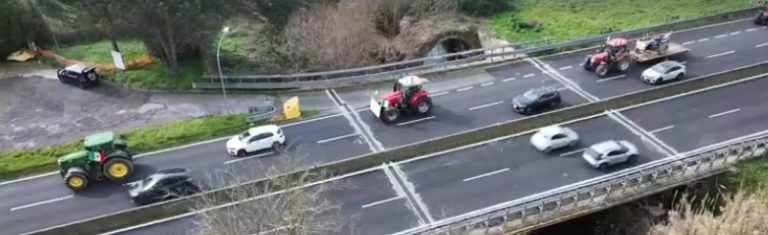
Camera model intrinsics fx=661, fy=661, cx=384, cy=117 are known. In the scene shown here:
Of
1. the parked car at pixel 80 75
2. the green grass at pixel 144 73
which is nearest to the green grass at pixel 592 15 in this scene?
the green grass at pixel 144 73

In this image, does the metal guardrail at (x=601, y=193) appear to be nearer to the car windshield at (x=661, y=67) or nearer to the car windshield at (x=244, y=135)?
the car windshield at (x=661, y=67)

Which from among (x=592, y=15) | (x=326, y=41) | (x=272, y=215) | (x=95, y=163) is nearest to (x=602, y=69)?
(x=592, y=15)

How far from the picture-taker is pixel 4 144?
1473 inches

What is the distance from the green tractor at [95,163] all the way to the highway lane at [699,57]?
27.9m

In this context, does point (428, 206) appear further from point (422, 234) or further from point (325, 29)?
point (325, 29)

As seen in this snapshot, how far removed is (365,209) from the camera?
31031mm

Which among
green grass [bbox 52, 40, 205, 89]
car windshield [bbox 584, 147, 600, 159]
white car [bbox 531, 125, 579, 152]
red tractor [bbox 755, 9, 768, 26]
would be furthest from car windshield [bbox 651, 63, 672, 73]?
green grass [bbox 52, 40, 205, 89]

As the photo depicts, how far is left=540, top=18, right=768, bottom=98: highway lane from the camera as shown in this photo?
1676 inches

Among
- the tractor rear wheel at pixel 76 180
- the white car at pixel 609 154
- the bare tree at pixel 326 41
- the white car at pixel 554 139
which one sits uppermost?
the bare tree at pixel 326 41

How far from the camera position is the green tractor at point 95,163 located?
107 ft

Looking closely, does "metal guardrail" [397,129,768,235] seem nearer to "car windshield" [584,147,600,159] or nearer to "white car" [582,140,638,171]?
"white car" [582,140,638,171]

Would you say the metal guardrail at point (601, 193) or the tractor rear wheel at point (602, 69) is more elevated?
the tractor rear wheel at point (602, 69)

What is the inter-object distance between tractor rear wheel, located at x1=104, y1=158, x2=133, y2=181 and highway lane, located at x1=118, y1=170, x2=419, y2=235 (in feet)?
14.7

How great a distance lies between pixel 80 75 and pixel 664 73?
124ft
